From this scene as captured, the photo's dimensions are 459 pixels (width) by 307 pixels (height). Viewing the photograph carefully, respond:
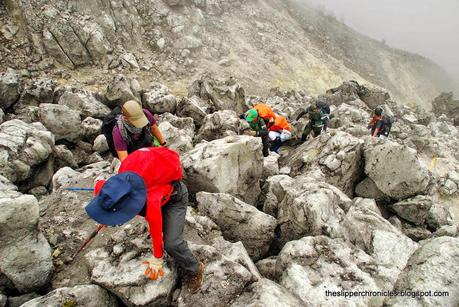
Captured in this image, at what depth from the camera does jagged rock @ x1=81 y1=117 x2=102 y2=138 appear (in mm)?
14328

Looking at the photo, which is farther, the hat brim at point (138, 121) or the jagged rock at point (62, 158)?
the jagged rock at point (62, 158)

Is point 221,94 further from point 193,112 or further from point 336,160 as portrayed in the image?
point 336,160

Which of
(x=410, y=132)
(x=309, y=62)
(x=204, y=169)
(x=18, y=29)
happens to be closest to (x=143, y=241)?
(x=204, y=169)

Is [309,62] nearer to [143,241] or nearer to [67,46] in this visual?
[67,46]

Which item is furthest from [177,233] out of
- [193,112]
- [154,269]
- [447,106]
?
[447,106]

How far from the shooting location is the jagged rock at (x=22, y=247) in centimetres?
556

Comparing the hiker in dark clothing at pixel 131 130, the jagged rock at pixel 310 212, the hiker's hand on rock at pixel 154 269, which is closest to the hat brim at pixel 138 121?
the hiker in dark clothing at pixel 131 130

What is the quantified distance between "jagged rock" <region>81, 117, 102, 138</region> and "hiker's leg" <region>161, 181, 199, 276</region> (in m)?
10.5

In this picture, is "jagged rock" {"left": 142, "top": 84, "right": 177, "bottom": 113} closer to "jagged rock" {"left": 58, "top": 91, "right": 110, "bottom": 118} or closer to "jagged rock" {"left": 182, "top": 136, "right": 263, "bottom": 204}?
"jagged rock" {"left": 58, "top": 91, "right": 110, "bottom": 118}

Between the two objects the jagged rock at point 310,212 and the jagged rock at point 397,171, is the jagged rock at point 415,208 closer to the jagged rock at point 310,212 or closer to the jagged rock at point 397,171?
the jagged rock at point 397,171

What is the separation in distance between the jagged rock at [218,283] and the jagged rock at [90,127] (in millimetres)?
10626

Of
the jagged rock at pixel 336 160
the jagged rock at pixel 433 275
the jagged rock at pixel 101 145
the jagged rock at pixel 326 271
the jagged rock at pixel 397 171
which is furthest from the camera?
the jagged rock at pixel 101 145

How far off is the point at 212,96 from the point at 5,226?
15.2 metres

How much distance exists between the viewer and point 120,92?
56.2 ft
